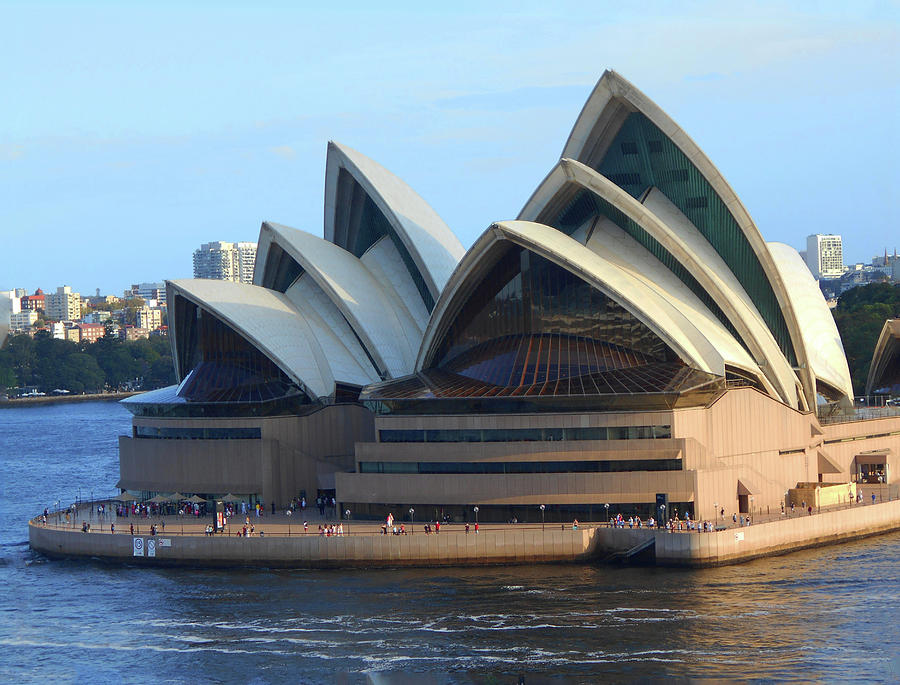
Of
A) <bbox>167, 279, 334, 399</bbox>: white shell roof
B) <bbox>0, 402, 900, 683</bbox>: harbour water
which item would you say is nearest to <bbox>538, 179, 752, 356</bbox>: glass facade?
<bbox>0, 402, 900, 683</bbox>: harbour water

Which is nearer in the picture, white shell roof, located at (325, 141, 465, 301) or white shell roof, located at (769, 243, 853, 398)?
white shell roof, located at (769, 243, 853, 398)

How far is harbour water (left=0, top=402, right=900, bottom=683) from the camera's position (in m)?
44.2

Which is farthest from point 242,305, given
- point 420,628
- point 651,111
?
point 420,628

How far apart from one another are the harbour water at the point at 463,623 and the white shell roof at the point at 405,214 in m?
24.5

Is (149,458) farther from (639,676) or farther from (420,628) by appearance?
(639,676)

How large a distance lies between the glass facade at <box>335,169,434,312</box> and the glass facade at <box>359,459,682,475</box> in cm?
1621

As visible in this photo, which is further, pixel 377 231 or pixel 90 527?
pixel 377 231

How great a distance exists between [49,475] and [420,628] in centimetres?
→ 6410

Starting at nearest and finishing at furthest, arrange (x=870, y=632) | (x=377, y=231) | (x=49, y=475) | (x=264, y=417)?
1. (x=870, y=632)
2. (x=264, y=417)
3. (x=377, y=231)
4. (x=49, y=475)

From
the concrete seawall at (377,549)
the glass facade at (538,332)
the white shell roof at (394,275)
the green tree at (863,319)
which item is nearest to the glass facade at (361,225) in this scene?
the white shell roof at (394,275)

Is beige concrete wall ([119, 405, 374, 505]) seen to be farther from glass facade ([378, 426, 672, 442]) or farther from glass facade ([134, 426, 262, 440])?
glass facade ([378, 426, 672, 442])

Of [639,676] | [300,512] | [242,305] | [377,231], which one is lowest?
[639,676]

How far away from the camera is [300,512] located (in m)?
71.4

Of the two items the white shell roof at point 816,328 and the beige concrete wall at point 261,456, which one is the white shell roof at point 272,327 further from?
the white shell roof at point 816,328
